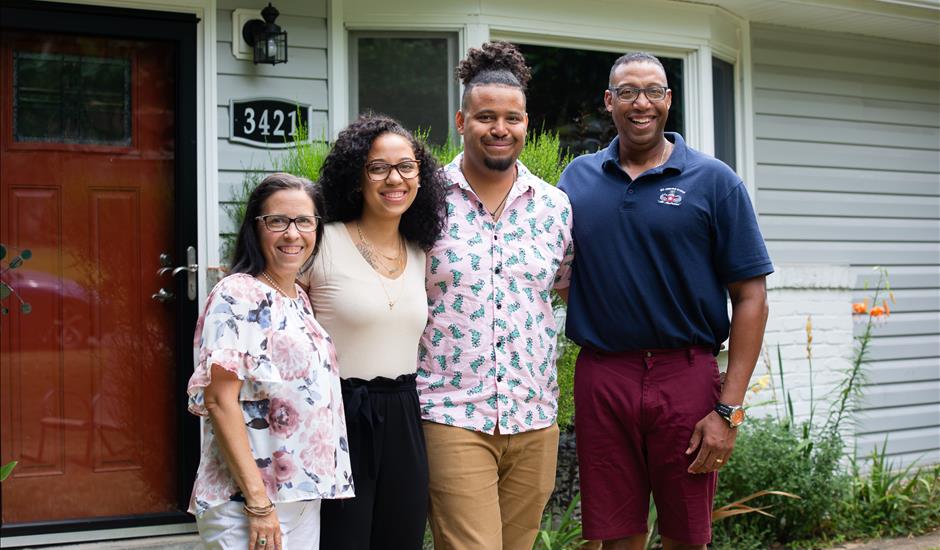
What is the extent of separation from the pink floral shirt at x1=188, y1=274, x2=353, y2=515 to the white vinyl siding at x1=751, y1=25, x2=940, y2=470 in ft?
15.5

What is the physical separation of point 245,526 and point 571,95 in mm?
3935

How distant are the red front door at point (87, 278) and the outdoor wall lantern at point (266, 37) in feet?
1.33

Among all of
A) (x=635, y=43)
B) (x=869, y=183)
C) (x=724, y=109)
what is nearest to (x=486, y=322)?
(x=635, y=43)

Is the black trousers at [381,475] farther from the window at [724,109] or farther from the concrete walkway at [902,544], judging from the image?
the window at [724,109]

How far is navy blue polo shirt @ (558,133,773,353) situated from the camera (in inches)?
127

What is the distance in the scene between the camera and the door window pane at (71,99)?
4.78 metres

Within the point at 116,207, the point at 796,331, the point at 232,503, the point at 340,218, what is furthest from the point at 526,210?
the point at 796,331

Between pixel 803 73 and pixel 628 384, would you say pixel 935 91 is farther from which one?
pixel 628 384

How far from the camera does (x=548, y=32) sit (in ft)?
18.7

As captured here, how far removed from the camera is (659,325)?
3219 millimetres

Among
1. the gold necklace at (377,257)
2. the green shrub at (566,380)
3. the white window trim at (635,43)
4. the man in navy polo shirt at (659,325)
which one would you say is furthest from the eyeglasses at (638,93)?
the white window trim at (635,43)

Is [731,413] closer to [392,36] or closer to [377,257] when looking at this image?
[377,257]

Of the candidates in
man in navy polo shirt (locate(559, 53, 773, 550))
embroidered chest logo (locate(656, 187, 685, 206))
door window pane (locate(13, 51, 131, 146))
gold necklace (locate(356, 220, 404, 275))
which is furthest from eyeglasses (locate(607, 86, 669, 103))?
door window pane (locate(13, 51, 131, 146))

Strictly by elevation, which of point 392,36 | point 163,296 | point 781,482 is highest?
point 392,36
